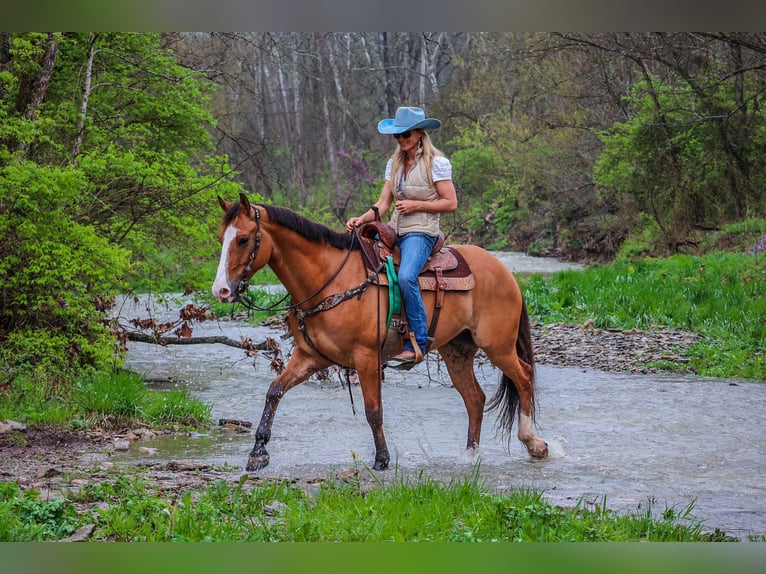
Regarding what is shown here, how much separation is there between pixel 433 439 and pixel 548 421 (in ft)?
5.13

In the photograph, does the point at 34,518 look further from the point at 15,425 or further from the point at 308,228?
the point at 15,425

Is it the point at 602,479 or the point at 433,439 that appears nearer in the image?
the point at 602,479

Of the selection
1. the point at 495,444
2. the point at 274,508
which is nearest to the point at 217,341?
the point at 495,444

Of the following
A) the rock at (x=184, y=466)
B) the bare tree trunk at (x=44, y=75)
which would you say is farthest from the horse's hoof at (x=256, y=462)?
the bare tree trunk at (x=44, y=75)

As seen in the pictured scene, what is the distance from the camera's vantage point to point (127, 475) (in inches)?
263

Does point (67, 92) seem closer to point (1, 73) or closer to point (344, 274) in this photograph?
point (1, 73)

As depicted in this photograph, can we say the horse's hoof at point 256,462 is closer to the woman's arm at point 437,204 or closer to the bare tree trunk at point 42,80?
the woman's arm at point 437,204

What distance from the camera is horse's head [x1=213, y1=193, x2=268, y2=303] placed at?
6.57 m

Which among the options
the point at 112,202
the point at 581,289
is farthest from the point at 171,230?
the point at 581,289

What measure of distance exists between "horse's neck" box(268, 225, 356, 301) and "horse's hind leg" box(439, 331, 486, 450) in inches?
60.4

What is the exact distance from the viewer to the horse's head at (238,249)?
21.5 feet

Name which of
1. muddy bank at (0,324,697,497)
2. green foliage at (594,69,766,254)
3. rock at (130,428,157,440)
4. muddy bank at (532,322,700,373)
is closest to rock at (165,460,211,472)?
muddy bank at (0,324,697,497)

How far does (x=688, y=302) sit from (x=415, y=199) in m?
8.92

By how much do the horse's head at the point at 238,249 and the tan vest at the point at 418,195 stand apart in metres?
1.32
